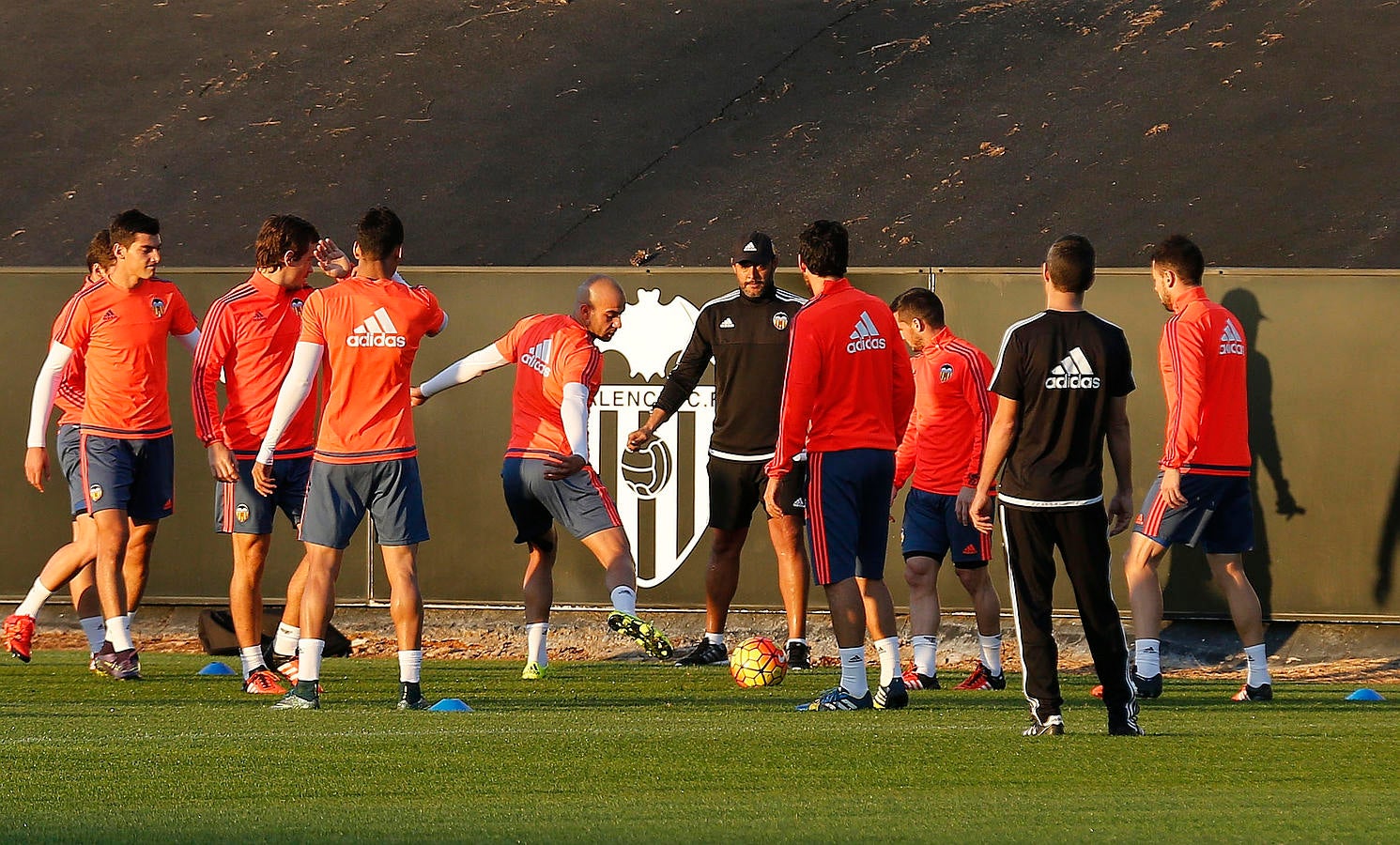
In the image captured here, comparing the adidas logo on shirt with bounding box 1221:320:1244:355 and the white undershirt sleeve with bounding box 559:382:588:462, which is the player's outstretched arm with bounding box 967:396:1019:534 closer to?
the white undershirt sleeve with bounding box 559:382:588:462

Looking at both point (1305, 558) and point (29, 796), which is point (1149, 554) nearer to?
point (1305, 558)

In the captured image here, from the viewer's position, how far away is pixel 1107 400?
6988 millimetres

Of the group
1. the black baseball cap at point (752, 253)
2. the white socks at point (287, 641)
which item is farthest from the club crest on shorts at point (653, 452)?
the white socks at point (287, 641)

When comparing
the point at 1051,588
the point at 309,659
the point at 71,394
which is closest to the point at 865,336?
the point at 1051,588

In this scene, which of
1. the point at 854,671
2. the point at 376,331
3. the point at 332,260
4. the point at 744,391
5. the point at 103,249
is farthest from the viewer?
the point at 744,391

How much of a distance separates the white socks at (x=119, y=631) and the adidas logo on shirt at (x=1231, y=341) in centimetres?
598

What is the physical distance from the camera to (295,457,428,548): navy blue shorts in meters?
8.04

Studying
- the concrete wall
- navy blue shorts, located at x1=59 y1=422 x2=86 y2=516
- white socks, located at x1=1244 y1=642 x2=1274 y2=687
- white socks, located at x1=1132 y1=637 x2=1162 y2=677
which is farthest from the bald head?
white socks, located at x1=1244 y1=642 x2=1274 y2=687

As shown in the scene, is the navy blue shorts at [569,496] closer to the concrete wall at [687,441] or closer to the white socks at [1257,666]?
the concrete wall at [687,441]

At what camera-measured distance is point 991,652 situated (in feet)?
32.6

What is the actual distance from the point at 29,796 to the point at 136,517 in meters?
4.50

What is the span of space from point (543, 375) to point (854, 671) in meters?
2.38

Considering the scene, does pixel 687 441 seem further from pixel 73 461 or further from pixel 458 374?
pixel 73 461

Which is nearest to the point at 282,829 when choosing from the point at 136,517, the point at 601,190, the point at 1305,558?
the point at 136,517
